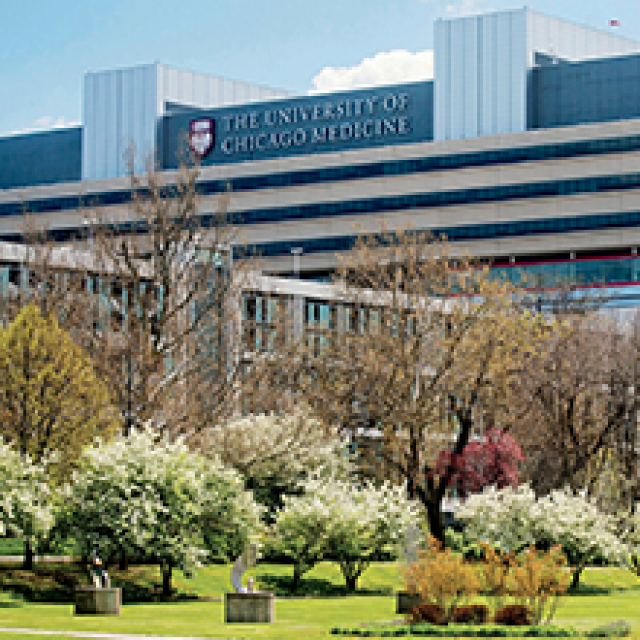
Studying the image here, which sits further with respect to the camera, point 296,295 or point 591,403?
point 296,295

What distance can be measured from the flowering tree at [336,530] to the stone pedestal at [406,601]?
9935mm

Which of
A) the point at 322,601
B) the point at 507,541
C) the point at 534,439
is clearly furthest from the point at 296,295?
the point at 322,601

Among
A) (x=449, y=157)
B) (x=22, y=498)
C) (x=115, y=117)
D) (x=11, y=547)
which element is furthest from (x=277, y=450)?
(x=115, y=117)

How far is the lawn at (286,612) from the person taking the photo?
27375 mm

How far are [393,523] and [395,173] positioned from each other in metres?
65.9

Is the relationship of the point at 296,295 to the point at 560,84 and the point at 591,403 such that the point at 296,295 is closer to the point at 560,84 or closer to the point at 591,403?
the point at 591,403

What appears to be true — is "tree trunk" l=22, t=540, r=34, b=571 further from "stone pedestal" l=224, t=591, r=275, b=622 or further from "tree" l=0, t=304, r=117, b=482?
"stone pedestal" l=224, t=591, r=275, b=622

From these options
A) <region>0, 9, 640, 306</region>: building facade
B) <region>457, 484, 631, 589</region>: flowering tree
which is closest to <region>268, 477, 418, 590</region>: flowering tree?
<region>457, 484, 631, 589</region>: flowering tree

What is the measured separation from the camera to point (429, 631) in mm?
26500

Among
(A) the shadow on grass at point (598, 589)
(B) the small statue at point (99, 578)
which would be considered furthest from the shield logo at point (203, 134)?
(B) the small statue at point (99, 578)

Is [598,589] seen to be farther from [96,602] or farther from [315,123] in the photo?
[315,123]

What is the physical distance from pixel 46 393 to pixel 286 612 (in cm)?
1036

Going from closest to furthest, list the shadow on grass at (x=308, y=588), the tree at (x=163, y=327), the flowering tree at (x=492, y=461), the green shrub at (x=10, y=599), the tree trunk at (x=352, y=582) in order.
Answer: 1. the green shrub at (x=10, y=599)
2. the tree at (x=163, y=327)
3. the shadow on grass at (x=308, y=588)
4. the tree trunk at (x=352, y=582)
5. the flowering tree at (x=492, y=461)

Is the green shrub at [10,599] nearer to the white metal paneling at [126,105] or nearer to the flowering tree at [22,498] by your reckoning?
the flowering tree at [22,498]
